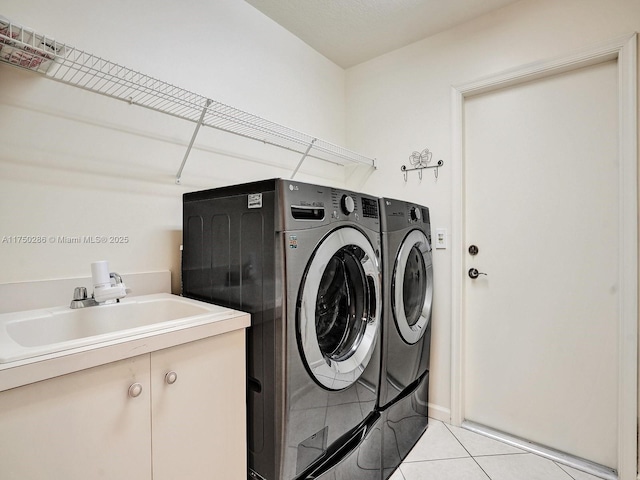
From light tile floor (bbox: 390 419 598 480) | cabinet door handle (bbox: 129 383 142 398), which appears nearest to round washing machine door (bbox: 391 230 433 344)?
light tile floor (bbox: 390 419 598 480)

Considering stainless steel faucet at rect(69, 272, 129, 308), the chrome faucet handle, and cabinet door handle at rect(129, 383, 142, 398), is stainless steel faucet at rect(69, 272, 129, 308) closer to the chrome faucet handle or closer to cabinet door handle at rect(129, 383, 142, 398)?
the chrome faucet handle

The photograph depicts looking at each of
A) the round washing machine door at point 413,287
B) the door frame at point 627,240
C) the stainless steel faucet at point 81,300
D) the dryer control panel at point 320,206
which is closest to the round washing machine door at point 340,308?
the dryer control panel at point 320,206

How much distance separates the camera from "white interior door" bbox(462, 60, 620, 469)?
5.73 feet

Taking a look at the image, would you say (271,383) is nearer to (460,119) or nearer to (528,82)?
(460,119)

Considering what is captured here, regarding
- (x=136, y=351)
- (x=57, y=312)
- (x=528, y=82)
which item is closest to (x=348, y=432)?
(x=136, y=351)

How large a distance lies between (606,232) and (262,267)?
1.88 metres

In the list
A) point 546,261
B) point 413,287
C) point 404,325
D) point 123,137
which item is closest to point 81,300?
point 123,137

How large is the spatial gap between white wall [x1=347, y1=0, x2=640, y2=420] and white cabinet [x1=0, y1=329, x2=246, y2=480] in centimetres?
157

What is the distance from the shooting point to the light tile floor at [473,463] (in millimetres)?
1662

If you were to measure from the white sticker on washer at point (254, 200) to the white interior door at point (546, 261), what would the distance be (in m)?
1.62

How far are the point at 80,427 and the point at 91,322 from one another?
533mm

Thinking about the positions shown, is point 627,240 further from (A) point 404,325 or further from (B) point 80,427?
(B) point 80,427

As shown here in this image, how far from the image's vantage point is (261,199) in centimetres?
113

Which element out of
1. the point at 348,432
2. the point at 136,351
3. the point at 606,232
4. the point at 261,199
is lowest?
the point at 348,432
